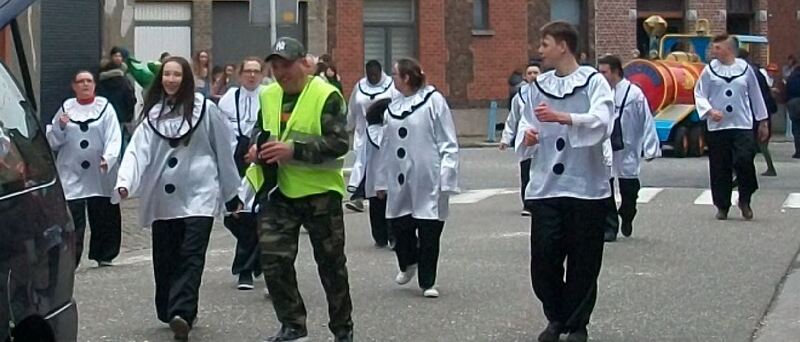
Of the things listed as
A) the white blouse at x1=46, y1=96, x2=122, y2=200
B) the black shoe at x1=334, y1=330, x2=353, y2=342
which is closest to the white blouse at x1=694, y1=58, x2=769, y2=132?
the white blouse at x1=46, y1=96, x2=122, y2=200

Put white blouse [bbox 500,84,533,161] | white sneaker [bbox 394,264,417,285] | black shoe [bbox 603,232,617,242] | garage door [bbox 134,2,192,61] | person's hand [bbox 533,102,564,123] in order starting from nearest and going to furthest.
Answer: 1. person's hand [bbox 533,102,564,123]
2. white sneaker [bbox 394,264,417,285]
3. white blouse [bbox 500,84,533,161]
4. black shoe [bbox 603,232,617,242]
5. garage door [bbox 134,2,192,61]

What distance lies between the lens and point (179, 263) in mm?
9359

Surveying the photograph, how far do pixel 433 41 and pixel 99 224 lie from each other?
2467 centimetres

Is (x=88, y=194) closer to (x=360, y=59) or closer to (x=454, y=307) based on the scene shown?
(x=454, y=307)

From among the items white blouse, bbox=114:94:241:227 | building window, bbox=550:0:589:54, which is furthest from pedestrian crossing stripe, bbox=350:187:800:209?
building window, bbox=550:0:589:54

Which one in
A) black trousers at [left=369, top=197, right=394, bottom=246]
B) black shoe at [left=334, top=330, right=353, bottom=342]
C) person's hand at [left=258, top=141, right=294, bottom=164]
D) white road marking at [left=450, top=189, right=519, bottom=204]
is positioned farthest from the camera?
white road marking at [left=450, top=189, right=519, bottom=204]

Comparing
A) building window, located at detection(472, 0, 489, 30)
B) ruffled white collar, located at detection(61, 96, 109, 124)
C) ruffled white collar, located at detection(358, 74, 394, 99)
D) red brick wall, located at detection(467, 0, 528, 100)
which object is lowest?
ruffled white collar, located at detection(61, 96, 109, 124)

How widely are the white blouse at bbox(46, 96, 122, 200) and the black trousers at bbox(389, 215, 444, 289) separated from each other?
243 cm

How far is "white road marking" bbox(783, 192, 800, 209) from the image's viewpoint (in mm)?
18297

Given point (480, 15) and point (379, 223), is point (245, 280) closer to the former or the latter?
point (379, 223)

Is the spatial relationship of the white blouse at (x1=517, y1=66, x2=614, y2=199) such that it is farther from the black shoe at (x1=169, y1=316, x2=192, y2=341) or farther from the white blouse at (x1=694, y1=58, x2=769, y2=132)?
the white blouse at (x1=694, y1=58, x2=769, y2=132)

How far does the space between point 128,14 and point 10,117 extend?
60.3 ft

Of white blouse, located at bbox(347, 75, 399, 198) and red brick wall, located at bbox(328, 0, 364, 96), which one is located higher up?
red brick wall, located at bbox(328, 0, 364, 96)

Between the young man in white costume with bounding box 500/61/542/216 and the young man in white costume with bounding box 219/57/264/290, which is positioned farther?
the young man in white costume with bounding box 500/61/542/216
